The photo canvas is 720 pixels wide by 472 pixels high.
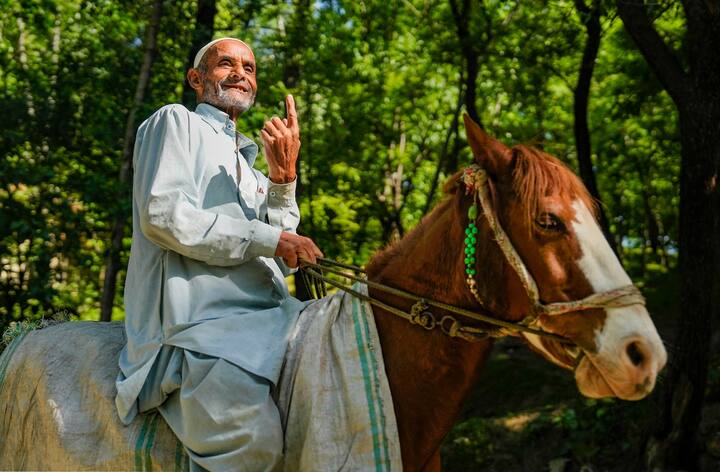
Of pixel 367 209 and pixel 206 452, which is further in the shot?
pixel 367 209

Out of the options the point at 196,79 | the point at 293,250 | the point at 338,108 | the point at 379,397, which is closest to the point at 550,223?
the point at 379,397

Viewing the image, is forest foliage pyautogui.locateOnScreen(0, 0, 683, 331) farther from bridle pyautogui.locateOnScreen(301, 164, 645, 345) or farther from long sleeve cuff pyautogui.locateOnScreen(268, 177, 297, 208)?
long sleeve cuff pyautogui.locateOnScreen(268, 177, 297, 208)

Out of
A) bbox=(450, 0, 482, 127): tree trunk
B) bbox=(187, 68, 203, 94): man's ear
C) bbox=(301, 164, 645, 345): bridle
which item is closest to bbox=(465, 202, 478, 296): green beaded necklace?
bbox=(301, 164, 645, 345): bridle

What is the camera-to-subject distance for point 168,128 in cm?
299

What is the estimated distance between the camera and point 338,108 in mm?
13664

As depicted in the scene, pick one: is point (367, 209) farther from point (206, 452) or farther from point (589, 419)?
point (206, 452)

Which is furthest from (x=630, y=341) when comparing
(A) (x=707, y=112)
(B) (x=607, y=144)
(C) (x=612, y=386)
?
(B) (x=607, y=144)

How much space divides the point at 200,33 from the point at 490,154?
6548 millimetres

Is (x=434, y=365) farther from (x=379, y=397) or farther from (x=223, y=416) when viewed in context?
(x=223, y=416)

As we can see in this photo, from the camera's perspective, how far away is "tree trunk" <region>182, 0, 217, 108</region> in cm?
813

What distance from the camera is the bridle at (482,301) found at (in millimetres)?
2287

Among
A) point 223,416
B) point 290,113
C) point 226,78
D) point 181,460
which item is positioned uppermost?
point 226,78

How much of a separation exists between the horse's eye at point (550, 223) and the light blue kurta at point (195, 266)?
3.40ft

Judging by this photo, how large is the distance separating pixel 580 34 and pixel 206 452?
34.8 feet
